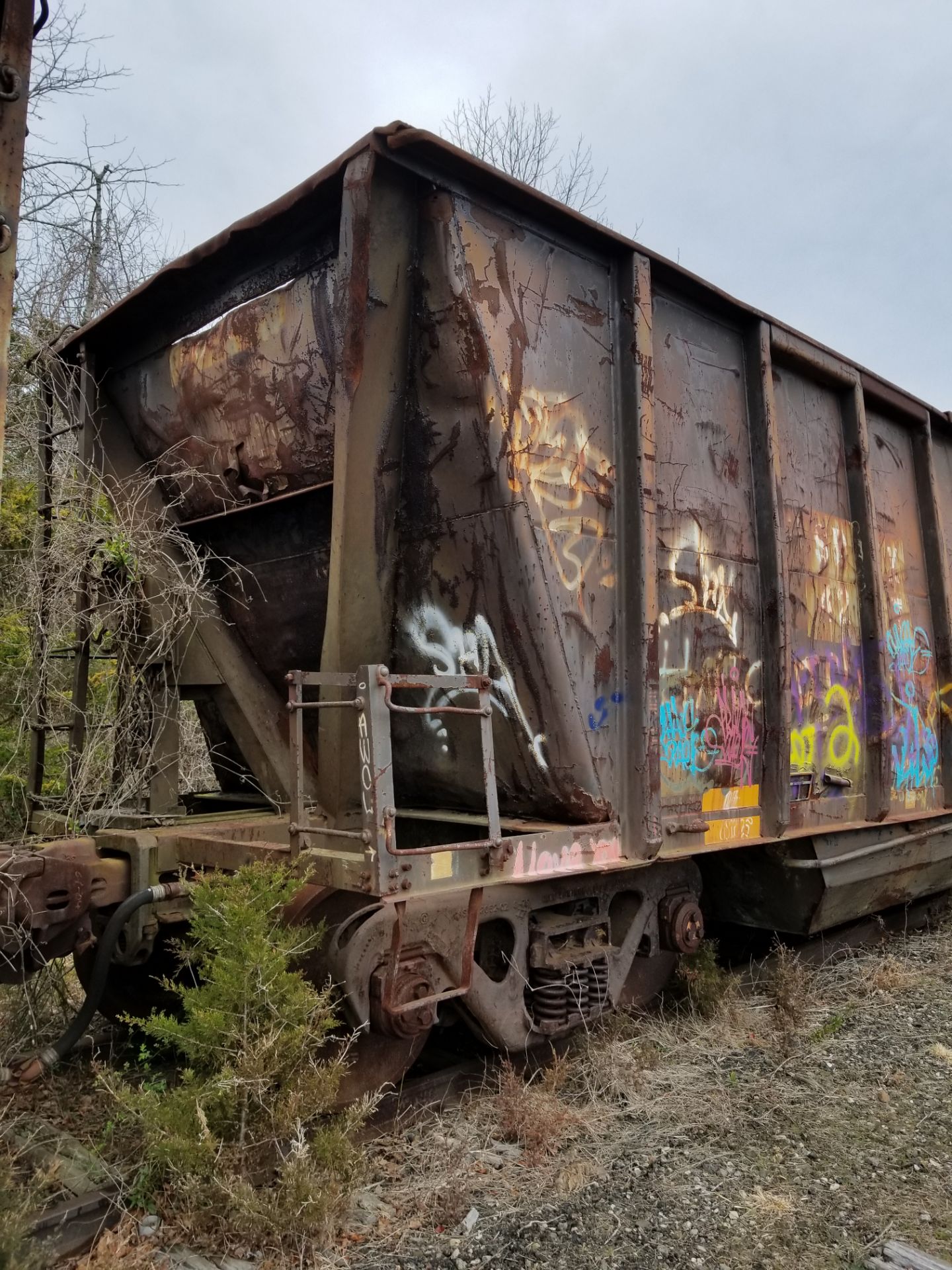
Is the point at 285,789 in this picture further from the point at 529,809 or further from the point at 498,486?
the point at 498,486

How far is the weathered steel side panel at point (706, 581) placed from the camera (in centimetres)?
446

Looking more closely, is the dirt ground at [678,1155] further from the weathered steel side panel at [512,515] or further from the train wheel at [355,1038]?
the weathered steel side panel at [512,515]

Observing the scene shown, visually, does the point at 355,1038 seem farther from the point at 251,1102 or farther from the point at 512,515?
the point at 512,515

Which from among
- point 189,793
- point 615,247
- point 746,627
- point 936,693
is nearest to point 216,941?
point 189,793

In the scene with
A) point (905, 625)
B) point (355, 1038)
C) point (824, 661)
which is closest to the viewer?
point (355, 1038)

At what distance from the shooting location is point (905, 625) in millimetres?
6465

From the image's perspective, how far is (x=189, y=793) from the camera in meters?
5.43

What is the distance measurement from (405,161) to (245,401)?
1.34m

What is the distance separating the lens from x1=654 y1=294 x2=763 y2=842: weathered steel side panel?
4.46 metres

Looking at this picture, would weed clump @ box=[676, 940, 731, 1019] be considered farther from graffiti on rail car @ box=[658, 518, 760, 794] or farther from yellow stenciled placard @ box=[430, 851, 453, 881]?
yellow stenciled placard @ box=[430, 851, 453, 881]

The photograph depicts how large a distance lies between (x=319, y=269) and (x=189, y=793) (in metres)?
3.00

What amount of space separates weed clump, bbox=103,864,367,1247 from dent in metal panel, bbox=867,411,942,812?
422cm

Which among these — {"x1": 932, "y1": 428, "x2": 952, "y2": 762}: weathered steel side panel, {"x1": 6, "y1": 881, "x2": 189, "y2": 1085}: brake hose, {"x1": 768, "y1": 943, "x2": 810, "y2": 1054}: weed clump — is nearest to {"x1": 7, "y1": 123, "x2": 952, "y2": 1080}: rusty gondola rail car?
{"x1": 6, "y1": 881, "x2": 189, "y2": 1085}: brake hose

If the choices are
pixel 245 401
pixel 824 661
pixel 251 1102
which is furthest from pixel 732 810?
pixel 245 401
